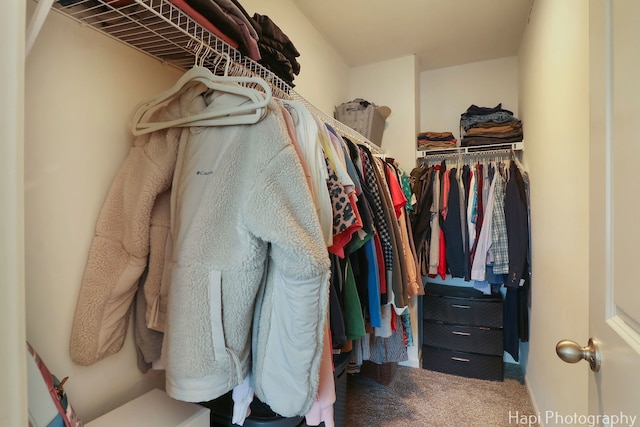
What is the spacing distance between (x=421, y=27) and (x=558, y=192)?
5.05 ft

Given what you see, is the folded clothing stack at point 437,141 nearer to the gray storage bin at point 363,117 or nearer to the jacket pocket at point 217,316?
the gray storage bin at point 363,117

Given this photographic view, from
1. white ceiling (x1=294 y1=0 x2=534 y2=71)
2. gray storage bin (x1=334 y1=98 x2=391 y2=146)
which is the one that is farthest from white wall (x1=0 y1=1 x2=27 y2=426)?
gray storage bin (x1=334 y1=98 x2=391 y2=146)

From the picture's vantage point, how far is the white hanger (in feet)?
2.62

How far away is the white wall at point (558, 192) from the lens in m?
1.06

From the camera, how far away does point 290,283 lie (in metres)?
0.74

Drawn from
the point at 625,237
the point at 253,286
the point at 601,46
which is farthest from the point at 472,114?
the point at 253,286

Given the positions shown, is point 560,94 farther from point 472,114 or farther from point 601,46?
point 472,114

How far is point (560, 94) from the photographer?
4.26 ft

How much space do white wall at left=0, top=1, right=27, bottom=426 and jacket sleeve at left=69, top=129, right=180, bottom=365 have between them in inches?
23.6

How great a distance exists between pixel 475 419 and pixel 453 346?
0.59 metres

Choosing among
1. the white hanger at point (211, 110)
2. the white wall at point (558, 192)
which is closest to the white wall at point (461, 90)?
the white wall at point (558, 192)

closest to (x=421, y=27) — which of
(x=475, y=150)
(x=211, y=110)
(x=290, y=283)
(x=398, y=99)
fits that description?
(x=398, y=99)
